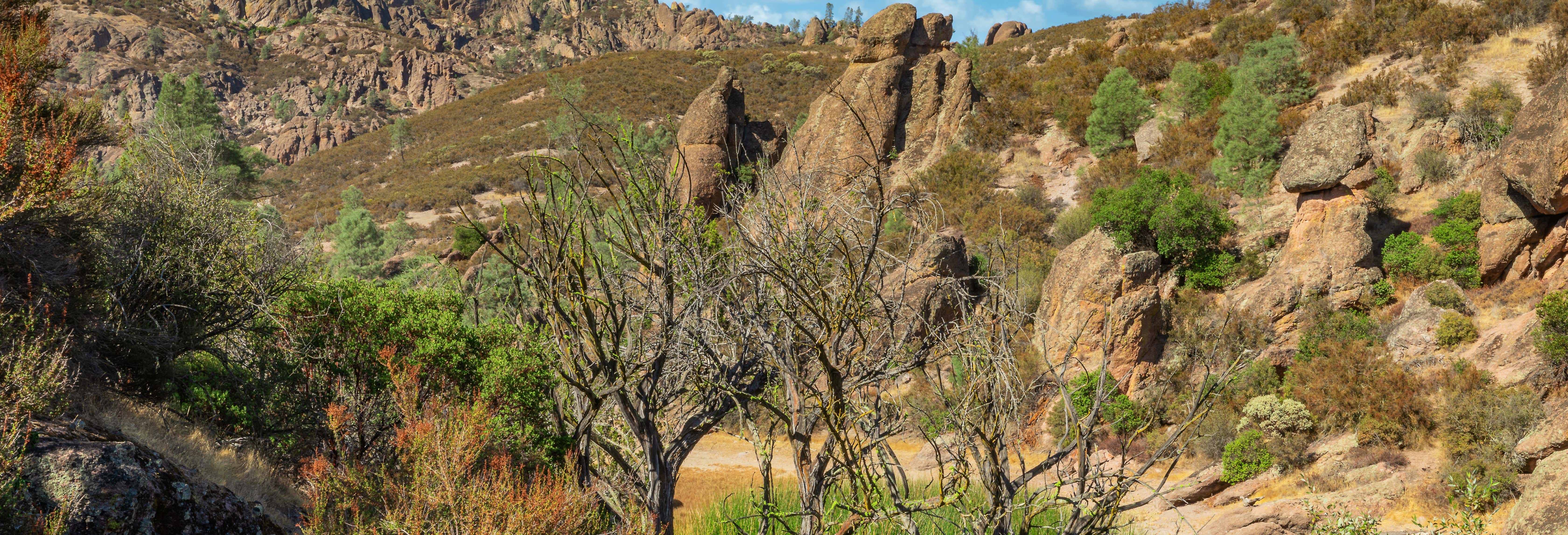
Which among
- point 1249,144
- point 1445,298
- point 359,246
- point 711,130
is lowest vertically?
point 1445,298

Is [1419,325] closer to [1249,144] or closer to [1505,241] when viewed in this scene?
[1505,241]

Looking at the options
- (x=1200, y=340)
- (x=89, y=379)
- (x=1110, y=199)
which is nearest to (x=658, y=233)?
(x=89, y=379)

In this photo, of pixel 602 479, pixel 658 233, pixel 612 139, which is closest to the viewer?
pixel 612 139

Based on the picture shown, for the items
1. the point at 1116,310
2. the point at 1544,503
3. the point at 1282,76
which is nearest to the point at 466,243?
the point at 1116,310

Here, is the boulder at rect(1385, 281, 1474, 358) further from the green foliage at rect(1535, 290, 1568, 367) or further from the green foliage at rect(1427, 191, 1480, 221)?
the green foliage at rect(1427, 191, 1480, 221)

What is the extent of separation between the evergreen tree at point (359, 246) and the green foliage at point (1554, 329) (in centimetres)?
3442

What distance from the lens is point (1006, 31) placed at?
84.4 metres

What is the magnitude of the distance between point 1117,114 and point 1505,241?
41.4 ft

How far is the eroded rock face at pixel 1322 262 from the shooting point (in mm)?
14586

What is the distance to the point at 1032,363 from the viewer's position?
17609 millimetres

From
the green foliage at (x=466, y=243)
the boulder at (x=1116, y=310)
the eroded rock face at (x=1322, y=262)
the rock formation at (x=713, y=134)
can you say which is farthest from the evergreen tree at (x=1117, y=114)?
the green foliage at (x=466, y=243)

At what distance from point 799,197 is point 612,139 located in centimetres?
174

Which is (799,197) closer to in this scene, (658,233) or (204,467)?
(658,233)

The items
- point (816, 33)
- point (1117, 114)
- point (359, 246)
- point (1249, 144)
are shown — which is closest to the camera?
point (1249, 144)
